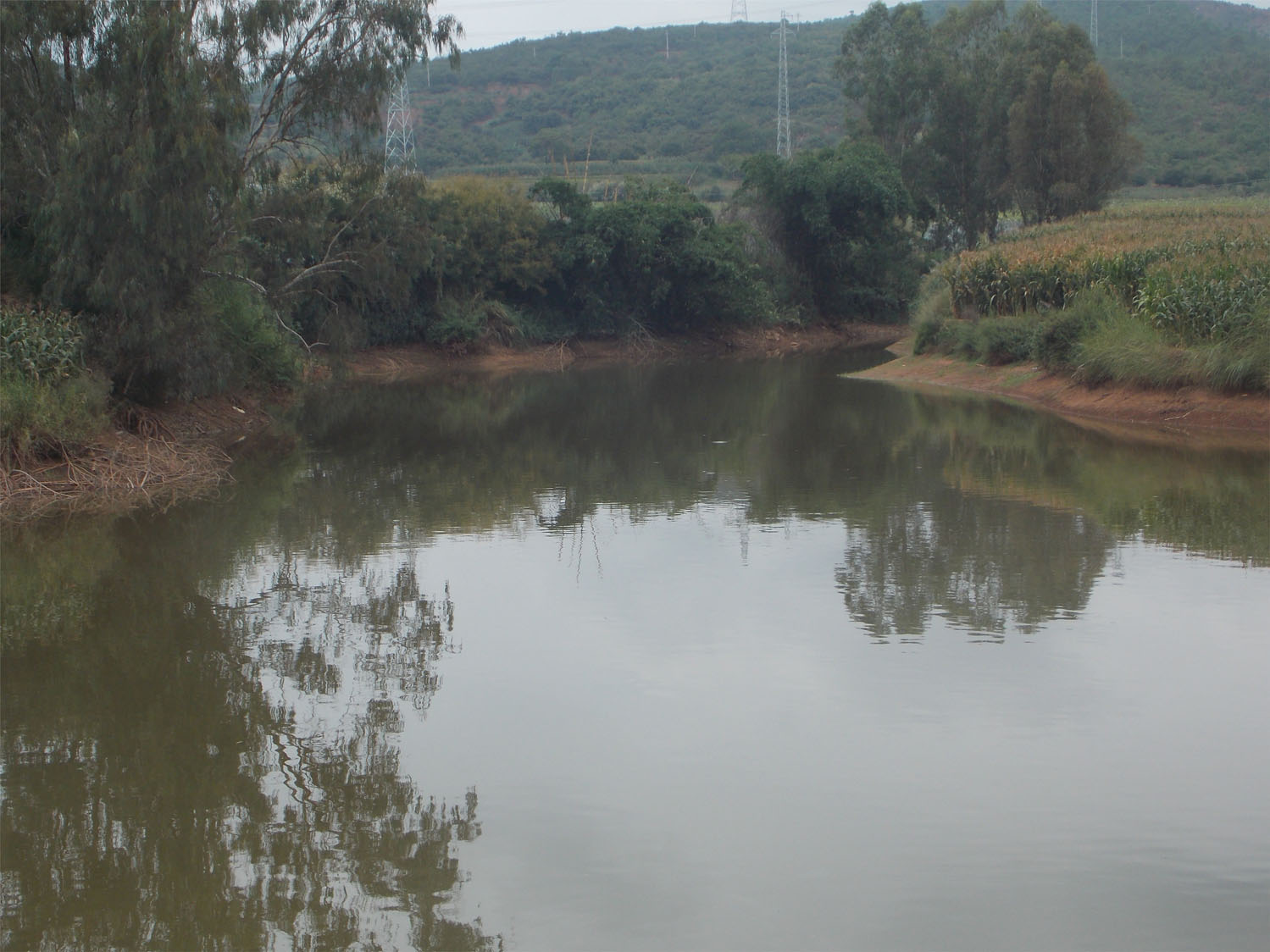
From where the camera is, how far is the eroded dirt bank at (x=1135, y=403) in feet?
65.9

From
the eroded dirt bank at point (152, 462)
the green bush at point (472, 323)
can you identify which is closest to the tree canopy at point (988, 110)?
the green bush at point (472, 323)

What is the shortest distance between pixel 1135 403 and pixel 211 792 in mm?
18685

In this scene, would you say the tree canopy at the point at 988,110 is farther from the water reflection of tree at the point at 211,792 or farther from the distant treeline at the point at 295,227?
the water reflection of tree at the point at 211,792

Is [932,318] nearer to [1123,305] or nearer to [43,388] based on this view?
[1123,305]

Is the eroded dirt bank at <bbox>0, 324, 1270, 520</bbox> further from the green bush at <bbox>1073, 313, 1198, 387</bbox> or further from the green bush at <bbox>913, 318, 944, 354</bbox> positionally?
the green bush at <bbox>913, 318, 944, 354</bbox>

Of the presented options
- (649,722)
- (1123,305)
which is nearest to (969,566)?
(649,722)

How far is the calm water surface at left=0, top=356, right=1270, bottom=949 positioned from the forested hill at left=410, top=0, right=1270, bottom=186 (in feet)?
187

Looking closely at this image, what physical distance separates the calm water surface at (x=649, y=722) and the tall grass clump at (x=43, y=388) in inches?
85.1

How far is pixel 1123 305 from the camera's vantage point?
25062mm

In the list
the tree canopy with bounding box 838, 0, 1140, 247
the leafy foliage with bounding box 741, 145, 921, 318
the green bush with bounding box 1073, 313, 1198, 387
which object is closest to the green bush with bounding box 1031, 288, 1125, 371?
the green bush with bounding box 1073, 313, 1198, 387

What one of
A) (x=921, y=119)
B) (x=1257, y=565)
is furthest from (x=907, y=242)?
(x=1257, y=565)

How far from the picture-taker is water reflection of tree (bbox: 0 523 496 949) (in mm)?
5871

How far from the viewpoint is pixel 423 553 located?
43.8ft

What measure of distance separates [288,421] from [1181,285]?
16.7 meters
